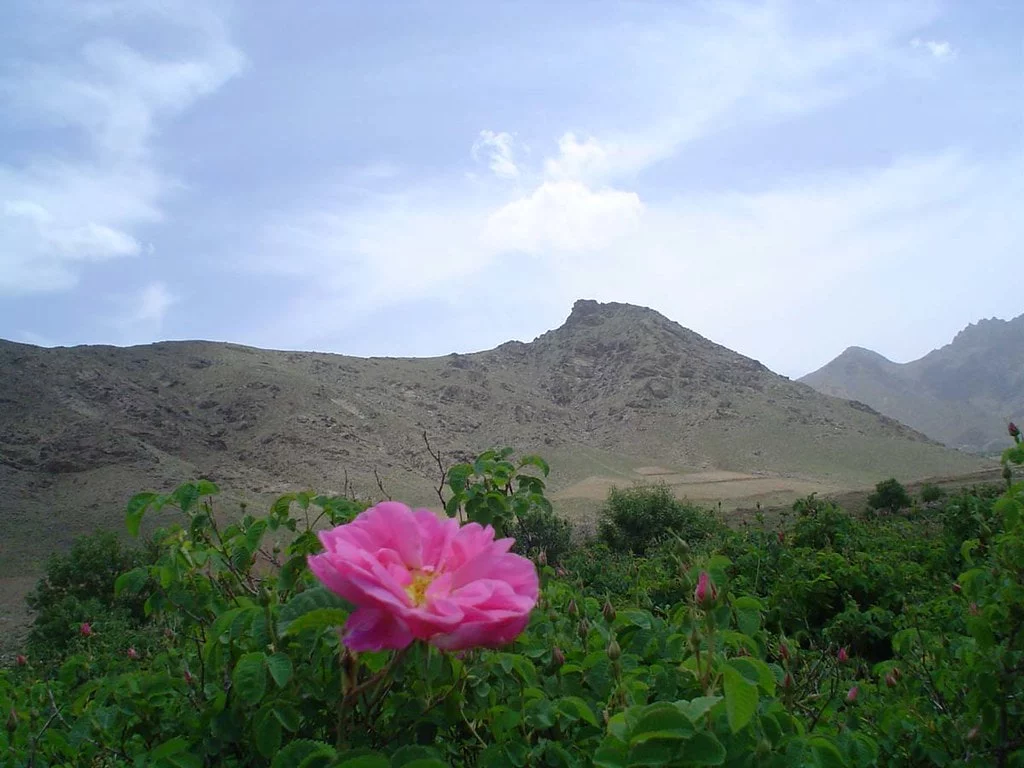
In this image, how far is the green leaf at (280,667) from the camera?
4.37ft

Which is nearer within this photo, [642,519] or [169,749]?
[169,749]

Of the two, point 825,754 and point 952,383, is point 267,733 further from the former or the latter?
point 952,383

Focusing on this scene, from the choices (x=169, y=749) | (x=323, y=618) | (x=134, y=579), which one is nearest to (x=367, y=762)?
(x=323, y=618)

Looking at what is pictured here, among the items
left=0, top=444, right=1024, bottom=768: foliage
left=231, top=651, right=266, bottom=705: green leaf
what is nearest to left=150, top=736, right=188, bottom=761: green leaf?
left=0, top=444, right=1024, bottom=768: foliage

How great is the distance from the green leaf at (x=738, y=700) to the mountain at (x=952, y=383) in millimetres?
140704

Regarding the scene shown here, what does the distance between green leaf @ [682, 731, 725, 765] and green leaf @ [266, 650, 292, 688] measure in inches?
28.7

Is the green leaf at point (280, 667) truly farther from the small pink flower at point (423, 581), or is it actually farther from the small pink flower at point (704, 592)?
the small pink flower at point (704, 592)

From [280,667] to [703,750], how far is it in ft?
2.55

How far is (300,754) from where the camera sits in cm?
124

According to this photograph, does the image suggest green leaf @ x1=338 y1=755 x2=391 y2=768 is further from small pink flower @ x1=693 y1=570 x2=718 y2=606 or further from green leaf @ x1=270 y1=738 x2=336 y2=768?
small pink flower @ x1=693 y1=570 x2=718 y2=606

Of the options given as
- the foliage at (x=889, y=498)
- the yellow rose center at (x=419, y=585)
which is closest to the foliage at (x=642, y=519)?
the foliage at (x=889, y=498)

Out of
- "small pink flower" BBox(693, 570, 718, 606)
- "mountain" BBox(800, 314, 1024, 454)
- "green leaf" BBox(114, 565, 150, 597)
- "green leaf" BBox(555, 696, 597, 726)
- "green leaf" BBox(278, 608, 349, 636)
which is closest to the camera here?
"green leaf" BBox(278, 608, 349, 636)

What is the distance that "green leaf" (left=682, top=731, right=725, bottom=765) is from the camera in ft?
3.55

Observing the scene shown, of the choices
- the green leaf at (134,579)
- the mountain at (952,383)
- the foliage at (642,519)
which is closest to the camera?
the green leaf at (134,579)
